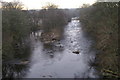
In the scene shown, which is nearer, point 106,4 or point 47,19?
point 106,4

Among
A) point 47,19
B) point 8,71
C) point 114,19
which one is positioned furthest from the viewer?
point 47,19

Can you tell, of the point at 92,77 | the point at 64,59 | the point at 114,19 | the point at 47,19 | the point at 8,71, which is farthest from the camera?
the point at 47,19

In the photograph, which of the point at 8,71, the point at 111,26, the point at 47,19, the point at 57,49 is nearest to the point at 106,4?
the point at 111,26

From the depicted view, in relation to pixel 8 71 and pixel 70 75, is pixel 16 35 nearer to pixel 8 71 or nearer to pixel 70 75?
pixel 8 71

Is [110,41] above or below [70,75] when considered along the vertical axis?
above

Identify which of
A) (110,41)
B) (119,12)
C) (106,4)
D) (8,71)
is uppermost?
(106,4)

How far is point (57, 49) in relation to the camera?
76.3 ft

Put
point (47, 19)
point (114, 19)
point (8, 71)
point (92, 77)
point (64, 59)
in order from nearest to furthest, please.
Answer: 1. point (92, 77)
2. point (114, 19)
3. point (8, 71)
4. point (64, 59)
5. point (47, 19)

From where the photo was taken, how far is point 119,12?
14680 millimetres

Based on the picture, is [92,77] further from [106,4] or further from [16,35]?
[16,35]

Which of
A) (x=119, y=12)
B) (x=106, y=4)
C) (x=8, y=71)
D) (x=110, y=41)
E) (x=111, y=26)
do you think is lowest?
(x=8, y=71)

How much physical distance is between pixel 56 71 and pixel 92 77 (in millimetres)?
2960

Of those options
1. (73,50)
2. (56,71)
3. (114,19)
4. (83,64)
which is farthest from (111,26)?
Result: (73,50)

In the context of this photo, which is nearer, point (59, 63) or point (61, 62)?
point (59, 63)
